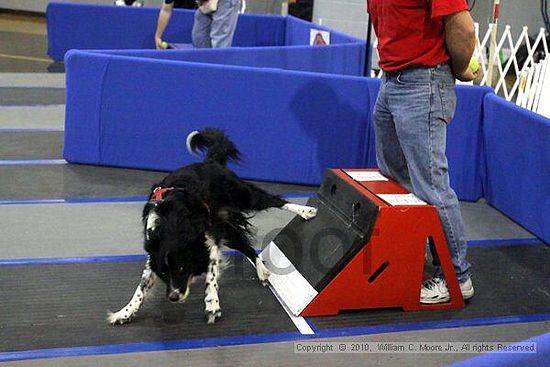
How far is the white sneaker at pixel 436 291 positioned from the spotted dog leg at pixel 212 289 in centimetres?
100

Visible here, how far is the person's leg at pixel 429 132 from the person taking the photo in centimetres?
337

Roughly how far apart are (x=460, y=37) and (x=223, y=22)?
15.5 ft

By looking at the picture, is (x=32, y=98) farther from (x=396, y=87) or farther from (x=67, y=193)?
(x=396, y=87)

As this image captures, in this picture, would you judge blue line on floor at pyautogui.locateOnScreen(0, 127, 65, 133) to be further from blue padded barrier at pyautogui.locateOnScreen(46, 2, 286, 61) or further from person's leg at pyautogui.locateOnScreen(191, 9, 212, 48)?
blue padded barrier at pyautogui.locateOnScreen(46, 2, 286, 61)

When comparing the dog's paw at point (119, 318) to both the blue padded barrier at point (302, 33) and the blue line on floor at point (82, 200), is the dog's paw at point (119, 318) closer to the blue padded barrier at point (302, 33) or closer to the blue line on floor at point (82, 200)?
the blue line on floor at point (82, 200)

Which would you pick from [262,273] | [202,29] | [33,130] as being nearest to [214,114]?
[262,273]

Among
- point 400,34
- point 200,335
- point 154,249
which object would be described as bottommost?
point 200,335

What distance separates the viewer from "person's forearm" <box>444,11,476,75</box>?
3.13 m

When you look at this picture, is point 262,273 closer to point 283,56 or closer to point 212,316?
point 212,316

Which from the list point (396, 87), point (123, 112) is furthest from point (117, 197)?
point (396, 87)

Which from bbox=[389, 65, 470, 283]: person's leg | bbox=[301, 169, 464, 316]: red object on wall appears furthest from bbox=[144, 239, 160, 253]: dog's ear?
bbox=[389, 65, 470, 283]: person's leg

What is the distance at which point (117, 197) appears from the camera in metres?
5.00

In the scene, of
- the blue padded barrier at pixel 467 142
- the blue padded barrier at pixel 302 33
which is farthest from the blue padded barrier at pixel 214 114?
the blue padded barrier at pixel 302 33

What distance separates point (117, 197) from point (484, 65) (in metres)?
5.41
